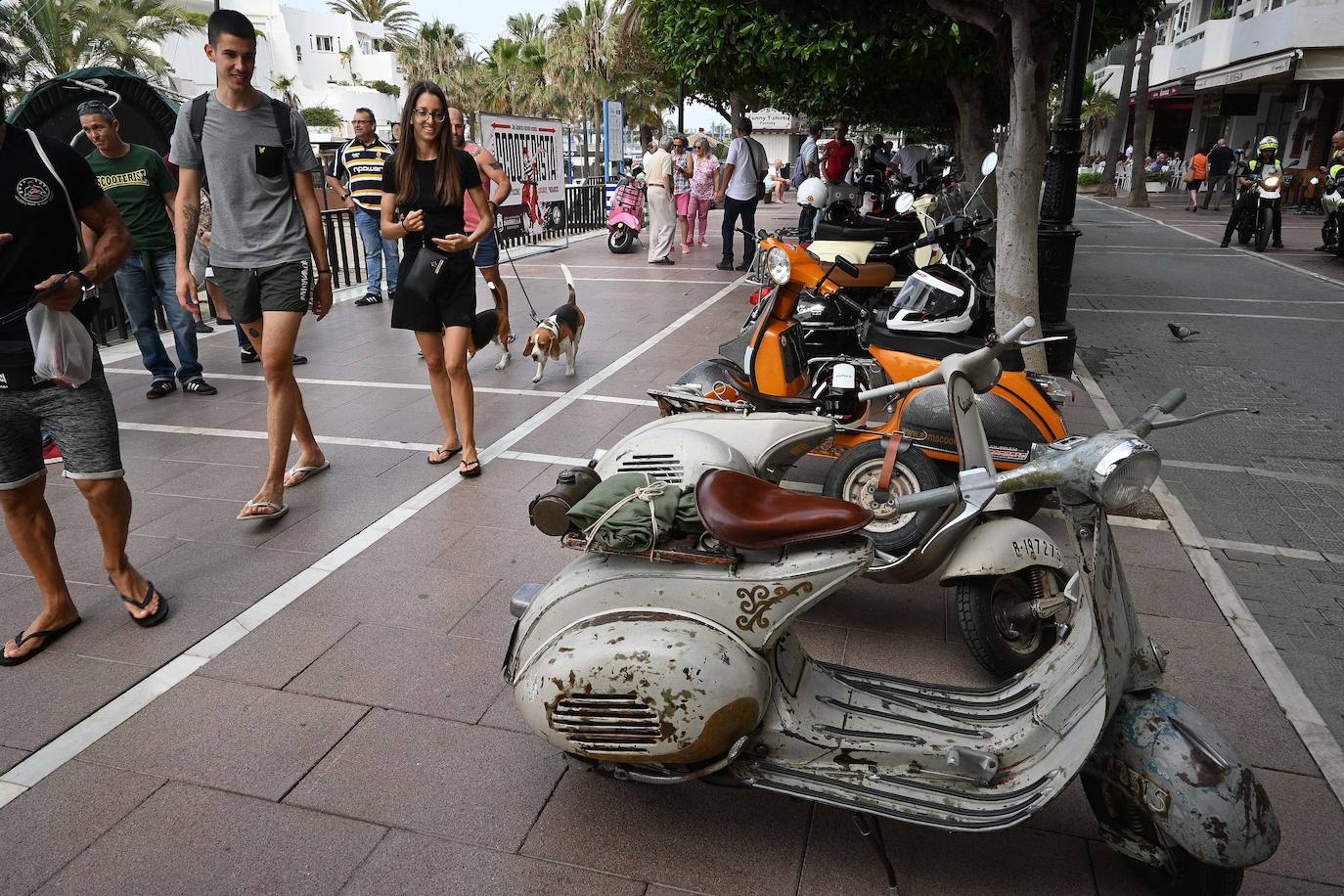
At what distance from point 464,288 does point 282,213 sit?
3.24 feet

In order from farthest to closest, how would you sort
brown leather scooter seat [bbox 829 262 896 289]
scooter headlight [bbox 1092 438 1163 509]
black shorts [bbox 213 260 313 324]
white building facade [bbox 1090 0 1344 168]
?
white building facade [bbox 1090 0 1344 168]
brown leather scooter seat [bbox 829 262 896 289]
black shorts [bbox 213 260 313 324]
scooter headlight [bbox 1092 438 1163 509]

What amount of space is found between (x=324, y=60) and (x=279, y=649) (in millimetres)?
63446

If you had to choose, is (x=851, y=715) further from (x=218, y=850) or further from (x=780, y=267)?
(x=780, y=267)

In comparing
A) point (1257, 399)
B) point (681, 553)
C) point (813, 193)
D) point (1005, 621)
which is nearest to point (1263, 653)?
point (1005, 621)

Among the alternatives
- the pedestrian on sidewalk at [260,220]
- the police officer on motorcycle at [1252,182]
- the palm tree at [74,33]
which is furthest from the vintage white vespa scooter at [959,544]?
the palm tree at [74,33]

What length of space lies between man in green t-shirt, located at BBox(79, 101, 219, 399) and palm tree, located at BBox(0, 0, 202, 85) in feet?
76.7

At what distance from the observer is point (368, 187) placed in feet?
30.7

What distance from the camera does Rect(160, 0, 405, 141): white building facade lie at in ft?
173

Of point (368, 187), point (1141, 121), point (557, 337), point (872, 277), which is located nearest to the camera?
point (557, 337)

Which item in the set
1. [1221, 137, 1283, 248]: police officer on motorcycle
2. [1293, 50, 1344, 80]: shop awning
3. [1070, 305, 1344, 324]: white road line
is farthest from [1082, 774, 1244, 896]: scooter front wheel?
[1293, 50, 1344, 80]: shop awning

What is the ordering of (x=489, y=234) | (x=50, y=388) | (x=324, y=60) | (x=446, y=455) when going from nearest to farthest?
1. (x=50, y=388)
2. (x=446, y=455)
3. (x=489, y=234)
4. (x=324, y=60)

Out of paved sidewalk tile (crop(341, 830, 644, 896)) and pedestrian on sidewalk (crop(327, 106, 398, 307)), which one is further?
pedestrian on sidewalk (crop(327, 106, 398, 307))

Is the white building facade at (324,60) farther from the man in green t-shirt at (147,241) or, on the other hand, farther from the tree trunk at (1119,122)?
the man in green t-shirt at (147,241)

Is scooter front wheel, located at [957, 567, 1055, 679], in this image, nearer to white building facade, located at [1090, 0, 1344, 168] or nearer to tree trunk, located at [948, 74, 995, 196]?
tree trunk, located at [948, 74, 995, 196]
